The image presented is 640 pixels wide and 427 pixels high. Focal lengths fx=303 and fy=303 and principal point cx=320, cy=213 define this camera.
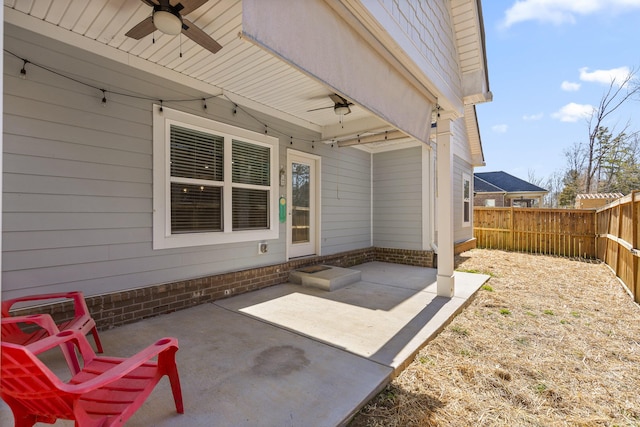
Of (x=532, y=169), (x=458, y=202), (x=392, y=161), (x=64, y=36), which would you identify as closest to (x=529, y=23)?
(x=458, y=202)

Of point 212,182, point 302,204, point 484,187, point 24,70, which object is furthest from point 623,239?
point 484,187

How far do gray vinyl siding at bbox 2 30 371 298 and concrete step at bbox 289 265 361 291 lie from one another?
66.9 inches

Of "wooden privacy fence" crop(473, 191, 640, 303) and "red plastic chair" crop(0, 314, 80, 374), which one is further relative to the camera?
"wooden privacy fence" crop(473, 191, 640, 303)

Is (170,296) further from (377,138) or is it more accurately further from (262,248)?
(377,138)

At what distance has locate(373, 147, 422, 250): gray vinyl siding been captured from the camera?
→ 23.8 feet

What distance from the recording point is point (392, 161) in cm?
764

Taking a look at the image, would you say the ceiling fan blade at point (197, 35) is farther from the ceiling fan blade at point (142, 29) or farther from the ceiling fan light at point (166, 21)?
the ceiling fan blade at point (142, 29)

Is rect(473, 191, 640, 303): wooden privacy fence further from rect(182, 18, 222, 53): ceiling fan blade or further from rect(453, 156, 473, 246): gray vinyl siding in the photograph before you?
rect(182, 18, 222, 53): ceiling fan blade

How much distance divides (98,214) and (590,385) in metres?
4.94

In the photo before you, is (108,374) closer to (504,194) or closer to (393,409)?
(393,409)

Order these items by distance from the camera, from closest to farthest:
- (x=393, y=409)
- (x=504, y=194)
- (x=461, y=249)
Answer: (x=393, y=409) < (x=461, y=249) < (x=504, y=194)

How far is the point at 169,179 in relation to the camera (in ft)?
12.7

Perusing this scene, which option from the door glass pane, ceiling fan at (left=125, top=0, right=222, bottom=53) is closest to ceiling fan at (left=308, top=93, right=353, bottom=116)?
the door glass pane

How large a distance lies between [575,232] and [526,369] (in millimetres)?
8105
